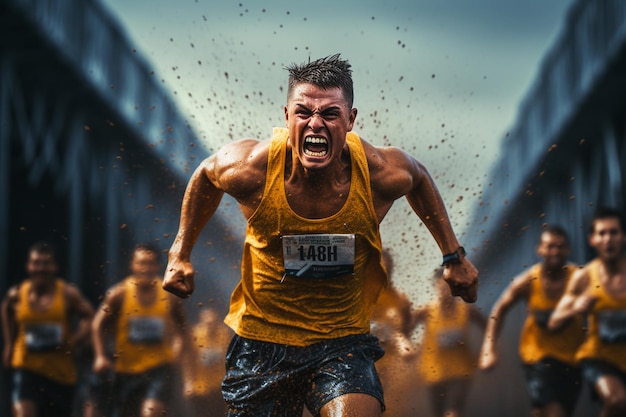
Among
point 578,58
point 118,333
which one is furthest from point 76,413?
Result: point 578,58

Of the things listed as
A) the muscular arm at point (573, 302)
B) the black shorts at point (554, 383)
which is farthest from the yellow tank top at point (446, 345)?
the muscular arm at point (573, 302)

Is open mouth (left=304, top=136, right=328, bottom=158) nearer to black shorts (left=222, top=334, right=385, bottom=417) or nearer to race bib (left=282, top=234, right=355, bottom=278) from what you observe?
race bib (left=282, top=234, right=355, bottom=278)

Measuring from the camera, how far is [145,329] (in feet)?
27.8

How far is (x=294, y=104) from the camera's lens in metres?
4.75

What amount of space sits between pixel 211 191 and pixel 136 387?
130 inches

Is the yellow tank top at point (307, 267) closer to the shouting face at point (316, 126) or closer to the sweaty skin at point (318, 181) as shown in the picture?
the sweaty skin at point (318, 181)

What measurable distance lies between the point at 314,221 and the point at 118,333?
13.2ft

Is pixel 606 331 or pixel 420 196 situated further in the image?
pixel 606 331

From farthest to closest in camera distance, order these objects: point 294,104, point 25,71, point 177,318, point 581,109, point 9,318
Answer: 1. point 581,109
2. point 25,71
3. point 9,318
4. point 177,318
5. point 294,104

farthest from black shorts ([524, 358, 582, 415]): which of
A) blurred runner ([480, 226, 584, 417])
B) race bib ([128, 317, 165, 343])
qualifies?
race bib ([128, 317, 165, 343])

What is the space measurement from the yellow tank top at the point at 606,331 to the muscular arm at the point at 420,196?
142 inches

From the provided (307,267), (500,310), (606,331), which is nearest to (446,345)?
(500,310)

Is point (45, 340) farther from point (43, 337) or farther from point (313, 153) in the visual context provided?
point (313, 153)

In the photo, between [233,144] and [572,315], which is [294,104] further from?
[572,315]
